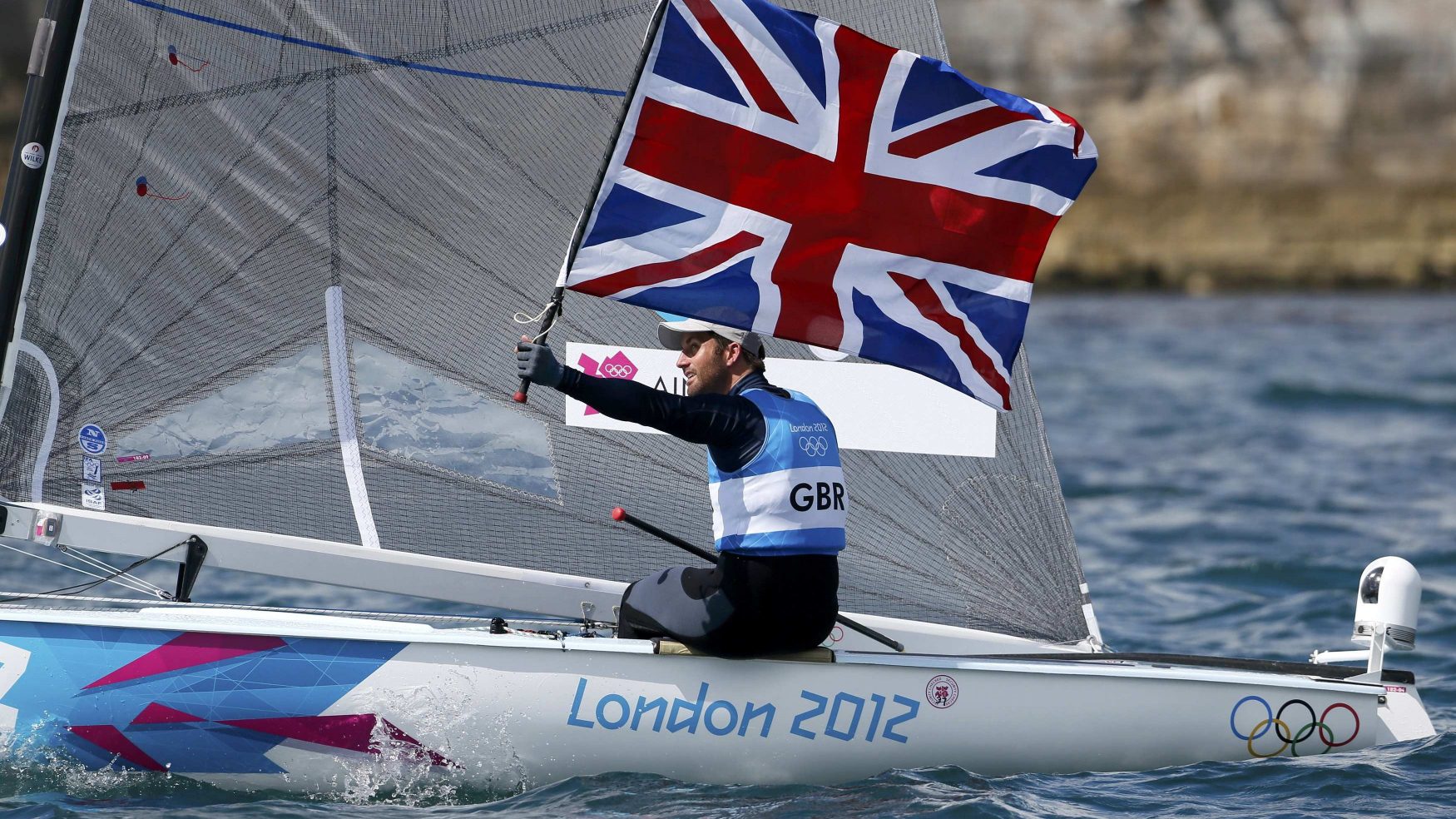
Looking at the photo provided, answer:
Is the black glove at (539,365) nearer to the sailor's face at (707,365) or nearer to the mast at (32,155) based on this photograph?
the sailor's face at (707,365)

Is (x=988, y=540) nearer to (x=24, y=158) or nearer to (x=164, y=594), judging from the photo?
(x=164, y=594)

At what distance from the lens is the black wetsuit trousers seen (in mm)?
3713

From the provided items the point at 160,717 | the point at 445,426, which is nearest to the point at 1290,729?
the point at 445,426

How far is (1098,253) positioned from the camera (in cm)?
2312

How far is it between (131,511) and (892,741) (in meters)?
1.98

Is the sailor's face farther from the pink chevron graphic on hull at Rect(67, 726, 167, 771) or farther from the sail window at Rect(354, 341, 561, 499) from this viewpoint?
the pink chevron graphic on hull at Rect(67, 726, 167, 771)

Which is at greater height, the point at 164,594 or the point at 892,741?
the point at 164,594

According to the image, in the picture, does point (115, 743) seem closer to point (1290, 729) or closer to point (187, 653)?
point (187, 653)

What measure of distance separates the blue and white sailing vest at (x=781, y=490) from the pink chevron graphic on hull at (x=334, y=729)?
86 centimetres

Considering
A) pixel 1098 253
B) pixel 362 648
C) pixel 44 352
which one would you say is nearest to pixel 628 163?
pixel 362 648

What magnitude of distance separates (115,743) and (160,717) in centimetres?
12

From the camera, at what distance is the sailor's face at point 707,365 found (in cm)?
388

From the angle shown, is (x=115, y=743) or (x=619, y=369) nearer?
(x=115, y=743)

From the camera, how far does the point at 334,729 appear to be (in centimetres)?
372
